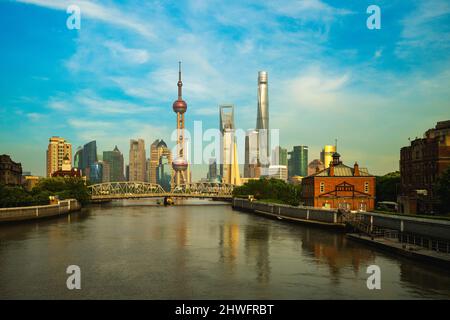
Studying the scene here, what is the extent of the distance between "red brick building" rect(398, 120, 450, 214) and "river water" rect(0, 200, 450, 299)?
20488 millimetres

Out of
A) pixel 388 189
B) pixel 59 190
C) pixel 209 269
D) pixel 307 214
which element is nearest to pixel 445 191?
pixel 307 214

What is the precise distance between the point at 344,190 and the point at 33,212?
58.8m

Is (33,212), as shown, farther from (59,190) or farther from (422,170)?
(422,170)

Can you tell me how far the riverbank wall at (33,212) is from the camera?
78438 millimetres

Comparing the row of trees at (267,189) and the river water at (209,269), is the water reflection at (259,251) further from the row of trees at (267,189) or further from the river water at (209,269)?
the row of trees at (267,189)

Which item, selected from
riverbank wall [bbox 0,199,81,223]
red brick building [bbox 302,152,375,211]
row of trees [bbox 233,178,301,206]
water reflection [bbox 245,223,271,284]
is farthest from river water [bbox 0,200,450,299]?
row of trees [bbox 233,178,301,206]

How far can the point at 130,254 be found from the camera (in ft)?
151

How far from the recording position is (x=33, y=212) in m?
89.8

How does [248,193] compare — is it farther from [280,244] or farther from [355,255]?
[355,255]

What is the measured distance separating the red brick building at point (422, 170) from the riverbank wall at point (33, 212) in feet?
214

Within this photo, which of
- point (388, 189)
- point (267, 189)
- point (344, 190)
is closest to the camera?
point (344, 190)

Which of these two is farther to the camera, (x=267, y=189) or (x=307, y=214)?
(x=267, y=189)
